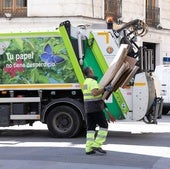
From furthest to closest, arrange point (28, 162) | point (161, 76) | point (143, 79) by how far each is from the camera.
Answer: point (161, 76) → point (143, 79) → point (28, 162)

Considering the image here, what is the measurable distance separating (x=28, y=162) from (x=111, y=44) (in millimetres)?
4882

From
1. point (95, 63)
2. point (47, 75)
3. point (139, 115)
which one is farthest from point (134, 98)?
point (47, 75)

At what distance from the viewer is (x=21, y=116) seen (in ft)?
48.2

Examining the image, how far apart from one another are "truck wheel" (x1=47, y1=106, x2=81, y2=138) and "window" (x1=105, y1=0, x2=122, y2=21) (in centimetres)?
1444

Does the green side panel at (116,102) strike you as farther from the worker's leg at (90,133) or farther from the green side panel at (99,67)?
the worker's leg at (90,133)

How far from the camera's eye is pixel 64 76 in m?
14.4

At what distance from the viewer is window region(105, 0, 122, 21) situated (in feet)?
93.0

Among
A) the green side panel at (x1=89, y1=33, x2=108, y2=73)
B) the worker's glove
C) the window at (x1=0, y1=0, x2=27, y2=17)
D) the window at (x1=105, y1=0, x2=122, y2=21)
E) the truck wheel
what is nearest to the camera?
the worker's glove

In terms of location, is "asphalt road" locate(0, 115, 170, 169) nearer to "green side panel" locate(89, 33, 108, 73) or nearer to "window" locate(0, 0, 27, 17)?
"green side panel" locate(89, 33, 108, 73)

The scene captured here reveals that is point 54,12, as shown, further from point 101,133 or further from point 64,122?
point 101,133

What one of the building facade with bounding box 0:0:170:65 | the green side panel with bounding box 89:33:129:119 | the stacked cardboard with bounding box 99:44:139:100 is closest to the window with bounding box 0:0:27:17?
the building facade with bounding box 0:0:170:65

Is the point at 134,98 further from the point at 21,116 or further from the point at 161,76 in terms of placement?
the point at 161,76

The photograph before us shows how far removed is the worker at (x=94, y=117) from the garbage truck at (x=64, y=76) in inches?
104

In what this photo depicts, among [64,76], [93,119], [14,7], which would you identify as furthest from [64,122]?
[14,7]
